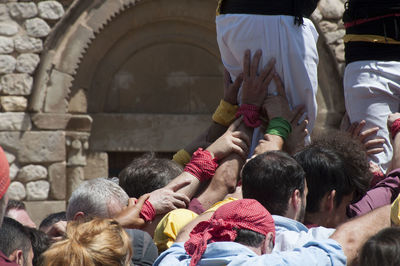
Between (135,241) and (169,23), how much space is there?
552 centimetres

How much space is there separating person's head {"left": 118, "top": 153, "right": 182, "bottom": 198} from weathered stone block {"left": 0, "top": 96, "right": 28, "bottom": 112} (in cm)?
412

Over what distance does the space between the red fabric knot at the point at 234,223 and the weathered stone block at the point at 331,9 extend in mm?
5800

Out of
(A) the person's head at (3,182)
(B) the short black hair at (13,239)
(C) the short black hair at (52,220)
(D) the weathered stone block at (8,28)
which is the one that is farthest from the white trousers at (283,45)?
(D) the weathered stone block at (8,28)

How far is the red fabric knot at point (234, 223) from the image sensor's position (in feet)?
8.23

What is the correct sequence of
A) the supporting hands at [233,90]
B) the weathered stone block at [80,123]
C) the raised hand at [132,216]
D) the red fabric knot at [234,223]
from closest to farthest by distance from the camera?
1. the red fabric knot at [234,223]
2. the raised hand at [132,216]
3. the supporting hands at [233,90]
4. the weathered stone block at [80,123]

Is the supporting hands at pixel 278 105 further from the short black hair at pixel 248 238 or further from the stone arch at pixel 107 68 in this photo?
the stone arch at pixel 107 68

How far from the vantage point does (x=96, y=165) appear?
8047 mm

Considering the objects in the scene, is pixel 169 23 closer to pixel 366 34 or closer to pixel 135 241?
pixel 366 34

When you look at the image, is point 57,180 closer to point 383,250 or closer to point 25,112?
point 25,112

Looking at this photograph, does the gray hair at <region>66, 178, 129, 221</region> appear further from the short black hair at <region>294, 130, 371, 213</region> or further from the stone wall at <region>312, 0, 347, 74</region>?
the stone wall at <region>312, 0, 347, 74</region>

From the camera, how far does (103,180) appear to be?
344 centimetres

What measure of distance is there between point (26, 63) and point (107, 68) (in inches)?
38.8

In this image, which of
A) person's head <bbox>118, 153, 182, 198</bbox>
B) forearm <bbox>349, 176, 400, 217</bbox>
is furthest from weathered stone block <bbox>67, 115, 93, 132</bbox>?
forearm <bbox>349, 176, 400, 217</bbox>

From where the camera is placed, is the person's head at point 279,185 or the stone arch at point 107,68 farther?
the stone arch at point 107,68
